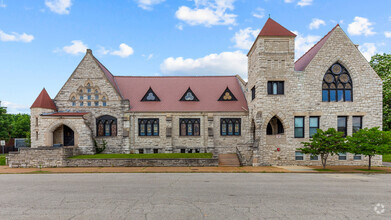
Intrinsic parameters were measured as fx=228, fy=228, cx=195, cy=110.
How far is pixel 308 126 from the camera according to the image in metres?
21.8

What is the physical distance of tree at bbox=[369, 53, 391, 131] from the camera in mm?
29203

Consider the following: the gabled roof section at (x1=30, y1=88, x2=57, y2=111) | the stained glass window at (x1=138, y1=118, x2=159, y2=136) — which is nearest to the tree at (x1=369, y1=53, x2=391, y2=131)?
the stained glass window at (x1=138, y1=118, x2=159, y2=136)

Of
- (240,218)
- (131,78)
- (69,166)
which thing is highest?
(131,78)

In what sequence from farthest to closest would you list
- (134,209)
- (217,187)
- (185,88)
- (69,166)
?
(185,88)
(69,166)
(217,187)
(134,209)

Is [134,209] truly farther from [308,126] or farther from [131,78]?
[131,78]

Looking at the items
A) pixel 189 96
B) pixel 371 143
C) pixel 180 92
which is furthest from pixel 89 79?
pixel 371 143

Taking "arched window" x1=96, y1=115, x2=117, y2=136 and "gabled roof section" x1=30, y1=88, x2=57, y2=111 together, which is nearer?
"gabled roof section" x1=30, y1=88, x2=57, y2=111

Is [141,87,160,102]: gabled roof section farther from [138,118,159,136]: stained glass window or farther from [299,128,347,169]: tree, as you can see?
[299,128,347,169]: tree

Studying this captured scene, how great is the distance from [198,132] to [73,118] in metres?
14.2

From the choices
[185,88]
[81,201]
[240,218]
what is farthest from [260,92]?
[81,201]

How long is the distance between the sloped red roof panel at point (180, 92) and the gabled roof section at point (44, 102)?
8.11 metres

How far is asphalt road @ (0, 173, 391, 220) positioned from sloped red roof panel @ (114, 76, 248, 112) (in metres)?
15.1

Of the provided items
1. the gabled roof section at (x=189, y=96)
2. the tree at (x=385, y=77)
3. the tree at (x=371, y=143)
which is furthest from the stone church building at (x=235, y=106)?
the tree at (x=385, y=77)

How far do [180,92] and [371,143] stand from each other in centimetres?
2074
